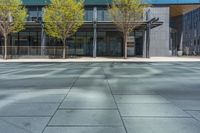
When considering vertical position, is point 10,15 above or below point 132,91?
above

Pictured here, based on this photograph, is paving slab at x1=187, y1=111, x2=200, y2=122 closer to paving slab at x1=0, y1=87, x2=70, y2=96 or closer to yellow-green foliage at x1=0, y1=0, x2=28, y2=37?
paving slab at x1=0, y1=87, x2=70, y2=96

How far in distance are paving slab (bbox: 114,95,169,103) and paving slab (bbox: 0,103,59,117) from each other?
2013 millimetres

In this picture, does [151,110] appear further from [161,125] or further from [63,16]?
[63,16]

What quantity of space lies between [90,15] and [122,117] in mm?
42738

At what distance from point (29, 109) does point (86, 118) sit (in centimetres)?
179

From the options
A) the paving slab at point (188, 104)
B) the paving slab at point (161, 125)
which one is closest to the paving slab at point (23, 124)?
the paving slab at point (161, 125)

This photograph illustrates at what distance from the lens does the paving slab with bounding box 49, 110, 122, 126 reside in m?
6.88

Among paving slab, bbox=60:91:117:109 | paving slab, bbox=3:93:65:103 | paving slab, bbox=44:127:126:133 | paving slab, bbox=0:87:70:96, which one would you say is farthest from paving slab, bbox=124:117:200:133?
paving slab, bbox=0:87:70:96

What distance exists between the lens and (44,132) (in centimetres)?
619

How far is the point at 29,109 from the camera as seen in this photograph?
27.5ft

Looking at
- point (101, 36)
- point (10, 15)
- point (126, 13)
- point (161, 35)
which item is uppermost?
point (126, 13)

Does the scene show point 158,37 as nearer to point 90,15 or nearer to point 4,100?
point 90,15

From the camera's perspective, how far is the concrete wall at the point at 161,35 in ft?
A: 168

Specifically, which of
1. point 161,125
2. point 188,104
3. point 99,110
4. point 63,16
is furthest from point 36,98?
point 63,16
